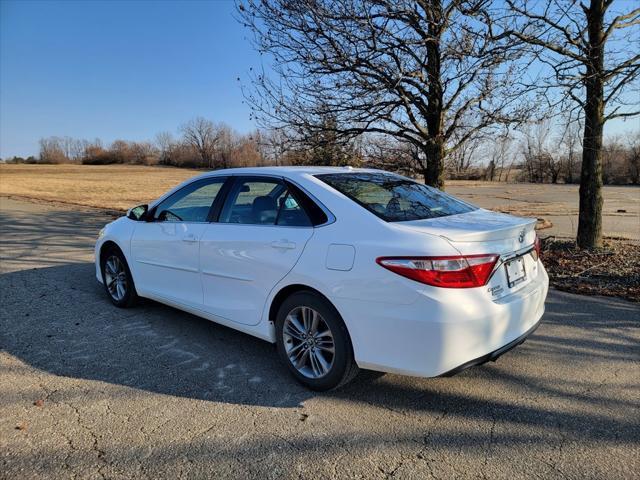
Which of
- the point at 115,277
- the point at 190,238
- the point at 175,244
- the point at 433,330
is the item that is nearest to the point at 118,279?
the point at 115,277

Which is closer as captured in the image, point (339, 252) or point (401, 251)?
point (401, 251)

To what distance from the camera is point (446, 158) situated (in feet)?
28.6

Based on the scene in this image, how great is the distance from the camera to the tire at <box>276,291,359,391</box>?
3.08 m

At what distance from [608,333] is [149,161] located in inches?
4097

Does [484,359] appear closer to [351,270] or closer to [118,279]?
[351,270]

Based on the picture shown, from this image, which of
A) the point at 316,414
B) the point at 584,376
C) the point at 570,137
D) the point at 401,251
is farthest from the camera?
the point at 570,137

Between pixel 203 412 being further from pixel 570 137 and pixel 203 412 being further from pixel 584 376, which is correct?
pixel 570 137

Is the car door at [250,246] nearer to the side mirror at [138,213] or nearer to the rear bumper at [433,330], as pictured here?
the rear bumper at [433,330]

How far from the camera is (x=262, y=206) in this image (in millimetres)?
3791

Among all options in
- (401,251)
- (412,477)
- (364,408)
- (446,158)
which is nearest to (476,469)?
(412,477)

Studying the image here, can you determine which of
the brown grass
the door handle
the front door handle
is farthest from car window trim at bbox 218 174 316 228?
the brown grass

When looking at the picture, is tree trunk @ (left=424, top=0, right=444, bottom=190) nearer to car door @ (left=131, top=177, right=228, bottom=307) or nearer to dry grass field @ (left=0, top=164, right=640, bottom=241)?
dry grass field @ (left=0, top=164, right=640, bottom=241)

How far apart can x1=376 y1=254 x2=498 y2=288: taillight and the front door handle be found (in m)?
1.95

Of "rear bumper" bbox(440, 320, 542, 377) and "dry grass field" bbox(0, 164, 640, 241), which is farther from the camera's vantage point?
"dry grass field" bbox(0, 164, 640, 241)
